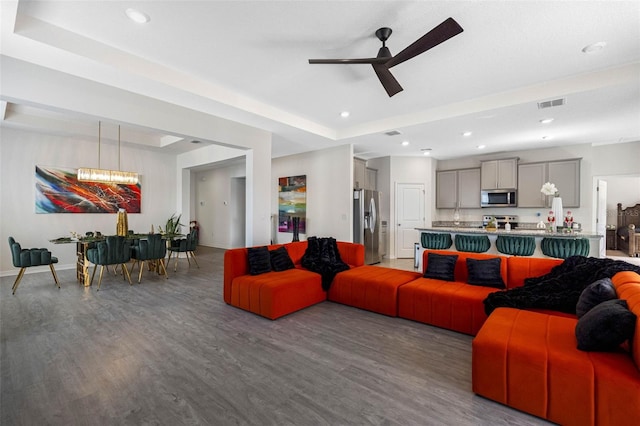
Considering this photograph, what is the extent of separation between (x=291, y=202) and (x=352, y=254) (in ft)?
10.4

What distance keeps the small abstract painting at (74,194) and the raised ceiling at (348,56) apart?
1560mm

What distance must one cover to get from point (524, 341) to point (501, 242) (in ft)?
9.96

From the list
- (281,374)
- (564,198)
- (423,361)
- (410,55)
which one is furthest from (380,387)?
(564,198)

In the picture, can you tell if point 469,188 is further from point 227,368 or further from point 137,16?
point 137,16

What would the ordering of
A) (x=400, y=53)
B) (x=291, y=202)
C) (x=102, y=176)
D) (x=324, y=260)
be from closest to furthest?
(x=400, y=53)
(x=324, y=260)
(x=102, y=176)
(x=291, y=202)

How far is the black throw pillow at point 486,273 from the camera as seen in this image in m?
3.28

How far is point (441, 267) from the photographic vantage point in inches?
144

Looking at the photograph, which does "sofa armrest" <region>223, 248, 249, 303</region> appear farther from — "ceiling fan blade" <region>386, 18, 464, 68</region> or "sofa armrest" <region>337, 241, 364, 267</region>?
"ceiling fan blade" <region>386, 18, 464, 68</region>

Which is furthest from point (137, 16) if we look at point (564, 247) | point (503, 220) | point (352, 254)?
point (503, 220)

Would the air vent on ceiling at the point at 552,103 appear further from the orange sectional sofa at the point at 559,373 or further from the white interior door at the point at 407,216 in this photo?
the white interior door at the point at 407,216

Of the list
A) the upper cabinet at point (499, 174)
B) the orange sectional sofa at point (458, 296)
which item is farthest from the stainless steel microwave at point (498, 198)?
the orange sectional sofa at point (458, 296)

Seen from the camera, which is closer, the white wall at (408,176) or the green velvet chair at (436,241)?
the green velvet chair at (436,241)

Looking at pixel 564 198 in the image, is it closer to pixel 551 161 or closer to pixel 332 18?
pixel 551 161

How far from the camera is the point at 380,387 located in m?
2.08
